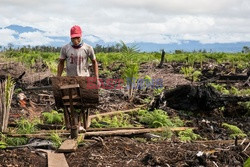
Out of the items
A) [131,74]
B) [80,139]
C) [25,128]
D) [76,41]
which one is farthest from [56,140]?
[131,74]

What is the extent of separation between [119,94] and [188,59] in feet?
48.9

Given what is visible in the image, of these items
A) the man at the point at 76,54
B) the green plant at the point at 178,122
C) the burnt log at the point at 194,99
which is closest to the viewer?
the man at the point at 76,54

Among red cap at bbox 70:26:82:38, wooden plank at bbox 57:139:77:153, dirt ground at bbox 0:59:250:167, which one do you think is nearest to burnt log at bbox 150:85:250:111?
dirt ground at bbox 0:59:250:167

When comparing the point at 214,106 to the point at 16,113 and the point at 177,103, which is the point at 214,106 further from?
the point at 16,113

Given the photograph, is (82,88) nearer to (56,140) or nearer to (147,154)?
(56,140)

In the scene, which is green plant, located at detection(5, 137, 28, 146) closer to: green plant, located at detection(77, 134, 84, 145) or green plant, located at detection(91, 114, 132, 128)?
green plant, located at detection(77, 134, 84, 145)

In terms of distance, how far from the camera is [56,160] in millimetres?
5156

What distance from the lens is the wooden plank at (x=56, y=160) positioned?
497 cm

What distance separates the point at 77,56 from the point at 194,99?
405cm

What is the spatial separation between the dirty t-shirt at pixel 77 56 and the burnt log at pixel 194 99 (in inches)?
121

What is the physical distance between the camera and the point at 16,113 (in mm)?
9180

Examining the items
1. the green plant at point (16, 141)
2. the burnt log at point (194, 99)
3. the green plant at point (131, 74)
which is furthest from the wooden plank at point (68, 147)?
the green plant at point (131, 74)

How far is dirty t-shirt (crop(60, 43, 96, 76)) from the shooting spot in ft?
22.6

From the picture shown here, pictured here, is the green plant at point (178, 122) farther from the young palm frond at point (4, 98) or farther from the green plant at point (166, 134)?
the young palm frond at point (4, 98)
